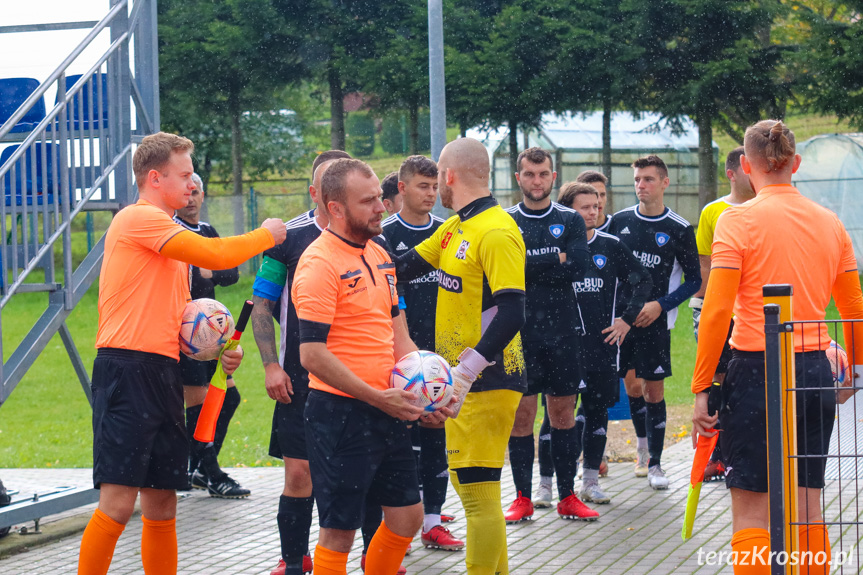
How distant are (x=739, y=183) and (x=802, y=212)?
2.72m

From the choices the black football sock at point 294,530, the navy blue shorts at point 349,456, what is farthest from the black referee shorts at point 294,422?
the navy blue shorts at point 349,456

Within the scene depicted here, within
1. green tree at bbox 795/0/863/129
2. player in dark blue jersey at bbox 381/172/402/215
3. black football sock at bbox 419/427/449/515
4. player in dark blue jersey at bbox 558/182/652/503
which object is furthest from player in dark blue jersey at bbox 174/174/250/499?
green tree at bbox 795/0/863/129

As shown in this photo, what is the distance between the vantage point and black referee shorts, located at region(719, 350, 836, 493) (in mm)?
4133

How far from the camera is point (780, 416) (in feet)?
12.1

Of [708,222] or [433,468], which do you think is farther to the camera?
[708,222]

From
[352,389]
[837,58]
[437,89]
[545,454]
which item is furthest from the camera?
[837,58]

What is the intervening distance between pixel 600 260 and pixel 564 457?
168 centimetres

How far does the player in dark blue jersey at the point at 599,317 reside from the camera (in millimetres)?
7324

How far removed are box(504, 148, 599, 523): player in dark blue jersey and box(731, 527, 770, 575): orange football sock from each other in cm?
256

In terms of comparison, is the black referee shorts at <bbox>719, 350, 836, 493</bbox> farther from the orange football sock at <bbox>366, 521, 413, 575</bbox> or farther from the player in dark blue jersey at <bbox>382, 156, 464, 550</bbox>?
the player in dark blue jersey at <bbox>382, 156, 464, 550</bbox>

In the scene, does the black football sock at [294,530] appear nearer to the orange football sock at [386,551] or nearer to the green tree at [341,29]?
the orange football sock at [386,551]

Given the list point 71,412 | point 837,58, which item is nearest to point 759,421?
point 71,412

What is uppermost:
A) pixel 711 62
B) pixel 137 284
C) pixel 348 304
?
pixel 711 62

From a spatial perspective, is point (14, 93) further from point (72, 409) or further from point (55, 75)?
point (72, 409)
